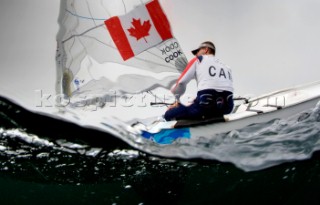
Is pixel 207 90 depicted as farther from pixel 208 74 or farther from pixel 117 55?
pixel 117 55

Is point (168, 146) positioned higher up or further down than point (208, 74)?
further down

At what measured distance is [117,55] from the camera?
9.08 ft

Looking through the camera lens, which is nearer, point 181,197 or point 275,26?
point 181,197

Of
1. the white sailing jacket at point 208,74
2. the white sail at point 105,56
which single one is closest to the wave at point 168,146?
the white sailing jacket at point 208,74

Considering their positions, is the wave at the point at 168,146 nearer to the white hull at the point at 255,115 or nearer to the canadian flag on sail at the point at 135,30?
the white hull at the point at 255,115

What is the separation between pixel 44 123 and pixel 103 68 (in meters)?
0.76

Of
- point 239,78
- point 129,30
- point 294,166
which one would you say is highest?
point 129,30

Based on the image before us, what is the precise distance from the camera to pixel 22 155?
220cm

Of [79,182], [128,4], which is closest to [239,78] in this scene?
[128,4]

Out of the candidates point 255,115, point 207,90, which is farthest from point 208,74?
point 255,115

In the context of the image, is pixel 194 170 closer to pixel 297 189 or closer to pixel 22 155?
pixel 297 189

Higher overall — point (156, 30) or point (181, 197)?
point (156, 30)

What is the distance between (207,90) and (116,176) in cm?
65

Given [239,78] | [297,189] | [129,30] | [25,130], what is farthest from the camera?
[239,78]
